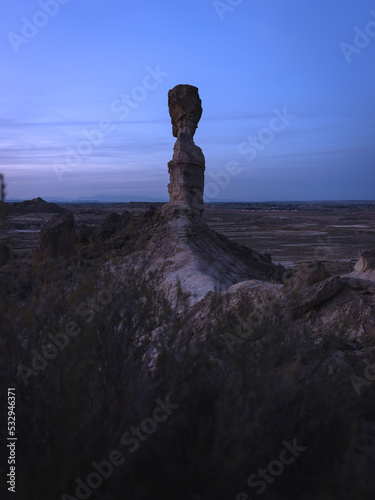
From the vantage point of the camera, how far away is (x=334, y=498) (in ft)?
7.95

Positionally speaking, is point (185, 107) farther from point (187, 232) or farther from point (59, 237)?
point (59, 237)

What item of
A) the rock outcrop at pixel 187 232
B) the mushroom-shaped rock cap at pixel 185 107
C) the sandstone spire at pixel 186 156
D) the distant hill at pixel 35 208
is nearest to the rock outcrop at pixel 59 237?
the rock outcrop at pixel 187 232

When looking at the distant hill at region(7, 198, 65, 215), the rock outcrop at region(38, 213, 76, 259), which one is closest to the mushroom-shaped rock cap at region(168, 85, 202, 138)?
the rock outcrop at region(38, 213, 76, 259)

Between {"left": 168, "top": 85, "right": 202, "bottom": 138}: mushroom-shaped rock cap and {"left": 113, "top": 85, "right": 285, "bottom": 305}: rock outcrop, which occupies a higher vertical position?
{"left": 168, "top": 85, "right": 202, "bottom": 138}: mushroom-shaped rock cap

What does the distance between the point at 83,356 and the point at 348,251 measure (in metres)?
28.5

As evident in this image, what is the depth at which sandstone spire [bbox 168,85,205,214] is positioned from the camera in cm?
1514

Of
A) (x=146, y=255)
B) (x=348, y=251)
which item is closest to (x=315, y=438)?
(x=146, y=255)

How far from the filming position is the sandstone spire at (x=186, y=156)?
15.1 m

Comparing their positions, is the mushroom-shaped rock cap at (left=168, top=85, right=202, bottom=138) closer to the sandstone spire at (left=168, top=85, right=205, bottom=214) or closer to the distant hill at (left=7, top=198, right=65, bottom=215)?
the sandstone spire at (left=168, top=85, right=205, bottom=214)

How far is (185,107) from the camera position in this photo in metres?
15.9

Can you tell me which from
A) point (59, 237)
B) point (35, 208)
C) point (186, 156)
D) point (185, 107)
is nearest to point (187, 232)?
point (186, 156)

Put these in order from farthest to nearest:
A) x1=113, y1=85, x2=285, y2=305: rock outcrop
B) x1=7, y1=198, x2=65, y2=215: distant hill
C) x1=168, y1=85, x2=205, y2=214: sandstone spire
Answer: x1=7, y1=198, x2=65, y2=215: distant hill, x1=168, y1=85, x2=205, y2=214: sandstone spire, x1=113, y1=85, x2=285, y2=305: rock outcrop

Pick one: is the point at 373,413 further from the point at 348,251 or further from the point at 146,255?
the point at 348,251

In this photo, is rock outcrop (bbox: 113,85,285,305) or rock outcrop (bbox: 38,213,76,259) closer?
rock outcrop (bbox: 113,85,285,305)
